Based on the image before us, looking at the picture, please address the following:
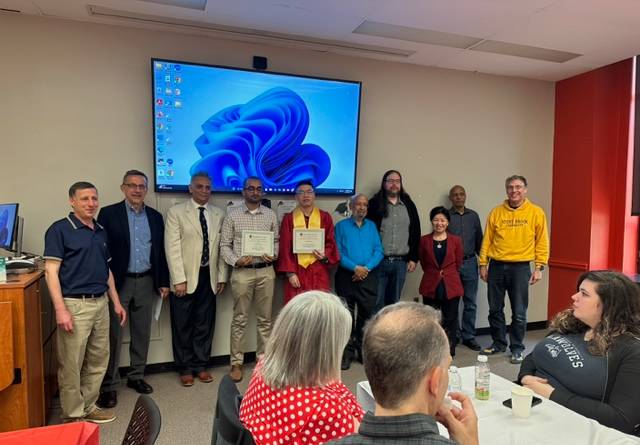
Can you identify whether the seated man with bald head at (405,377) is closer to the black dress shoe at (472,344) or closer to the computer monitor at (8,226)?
the computer monitor at (8,226)

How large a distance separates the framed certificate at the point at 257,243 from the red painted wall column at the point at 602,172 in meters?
3.49

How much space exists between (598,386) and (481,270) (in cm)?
260

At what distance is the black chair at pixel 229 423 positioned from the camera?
46.8 inches

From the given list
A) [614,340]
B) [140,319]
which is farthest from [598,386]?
[140,319]

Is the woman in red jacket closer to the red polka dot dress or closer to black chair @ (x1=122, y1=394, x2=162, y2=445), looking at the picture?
the red polka dot dress

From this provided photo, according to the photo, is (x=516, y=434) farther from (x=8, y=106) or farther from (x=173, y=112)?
(x=8, y=106)

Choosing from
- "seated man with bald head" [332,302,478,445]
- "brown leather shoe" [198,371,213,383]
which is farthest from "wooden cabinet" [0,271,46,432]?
"seated man with bald head" [332,302,478,445]

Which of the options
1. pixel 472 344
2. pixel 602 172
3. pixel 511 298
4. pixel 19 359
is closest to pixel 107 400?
pixel 19 359

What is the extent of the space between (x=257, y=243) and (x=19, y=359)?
1.73m

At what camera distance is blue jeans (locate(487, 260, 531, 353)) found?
4070 mm

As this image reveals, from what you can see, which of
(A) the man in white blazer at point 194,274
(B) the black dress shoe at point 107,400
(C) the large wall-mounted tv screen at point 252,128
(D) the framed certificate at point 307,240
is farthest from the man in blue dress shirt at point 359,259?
(B) the black dress shoe at point 107,400

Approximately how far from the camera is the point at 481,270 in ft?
13.9

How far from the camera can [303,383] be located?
4.24 feet

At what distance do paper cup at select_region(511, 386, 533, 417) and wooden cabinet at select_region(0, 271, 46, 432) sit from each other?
8.26 feet
